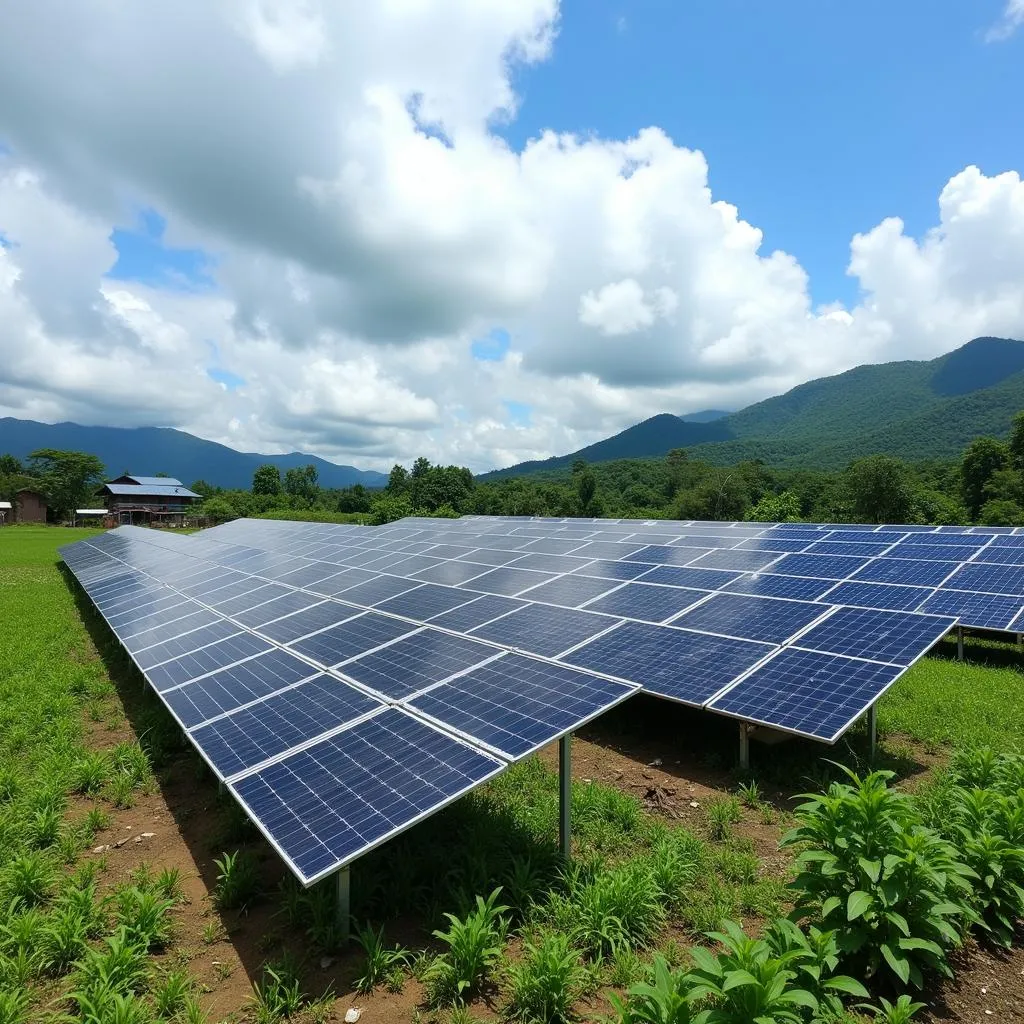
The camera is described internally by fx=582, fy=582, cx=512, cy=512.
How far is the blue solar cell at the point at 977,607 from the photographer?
13195 mm

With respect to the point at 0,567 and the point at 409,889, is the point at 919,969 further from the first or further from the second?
the point at 0,567

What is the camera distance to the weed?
5.53 m

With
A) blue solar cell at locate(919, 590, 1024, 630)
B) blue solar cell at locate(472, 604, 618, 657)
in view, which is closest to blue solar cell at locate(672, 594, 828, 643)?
blue solar cell at locate(472, 604, 618, 657)

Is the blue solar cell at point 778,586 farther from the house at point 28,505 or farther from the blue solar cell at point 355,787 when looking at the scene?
the house at point 28,505

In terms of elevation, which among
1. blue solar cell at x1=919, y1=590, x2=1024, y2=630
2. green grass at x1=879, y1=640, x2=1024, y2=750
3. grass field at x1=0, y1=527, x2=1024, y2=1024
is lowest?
green grass at x1=879, y1=640, x2=1024, y2=750

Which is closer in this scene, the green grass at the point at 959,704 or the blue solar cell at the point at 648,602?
the green grass at the point at 959,704

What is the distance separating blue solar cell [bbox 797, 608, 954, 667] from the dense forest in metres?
48.2

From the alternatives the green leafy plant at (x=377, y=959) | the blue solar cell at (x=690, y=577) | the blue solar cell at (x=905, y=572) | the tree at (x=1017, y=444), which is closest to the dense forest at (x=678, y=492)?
the tree at (x=1017, y=444)

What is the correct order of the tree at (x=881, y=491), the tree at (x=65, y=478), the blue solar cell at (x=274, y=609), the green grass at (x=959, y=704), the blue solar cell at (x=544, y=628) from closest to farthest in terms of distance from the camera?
the blue solar cell at (x=544, y=628) < the green grass at (x=959, y=704) < the blue solar cell at (x=274, y=609) < the tree at (x=881, y=491) < the tree at (x=65, y=478)

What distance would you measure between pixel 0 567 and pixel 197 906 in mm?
38722

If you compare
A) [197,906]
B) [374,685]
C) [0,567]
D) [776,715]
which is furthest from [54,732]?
[0,567]

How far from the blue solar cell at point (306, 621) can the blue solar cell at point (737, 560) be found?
8809 millimetres

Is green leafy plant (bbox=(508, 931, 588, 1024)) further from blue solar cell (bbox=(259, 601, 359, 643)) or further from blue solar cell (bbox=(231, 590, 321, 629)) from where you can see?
blue solar cell (bbox=(231, 590, 321, 629))

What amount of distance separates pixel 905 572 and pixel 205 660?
53.3 ft
